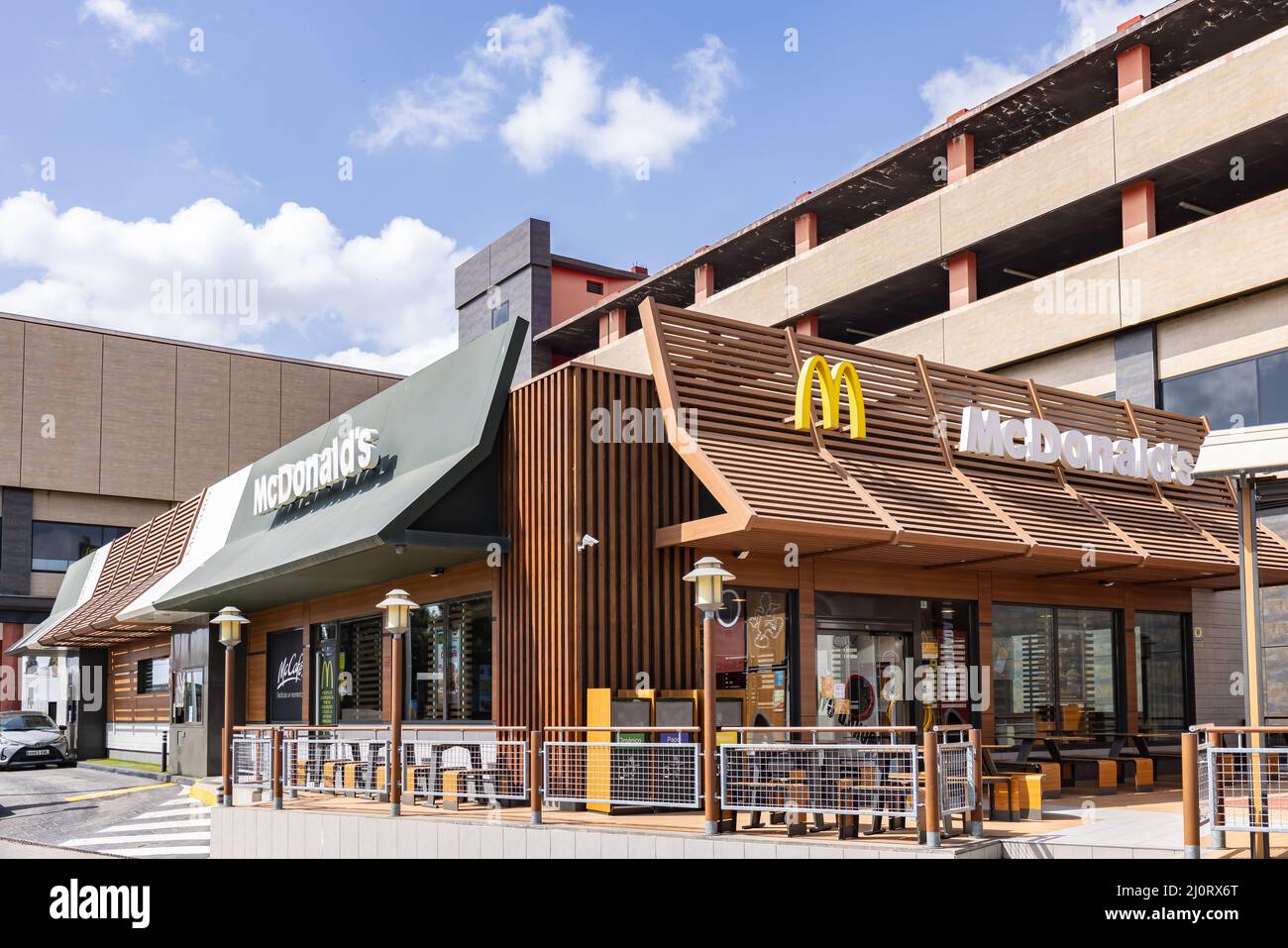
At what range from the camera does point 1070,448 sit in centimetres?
1831

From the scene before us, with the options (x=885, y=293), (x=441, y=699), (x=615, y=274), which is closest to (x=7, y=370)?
(x=615, y=274)

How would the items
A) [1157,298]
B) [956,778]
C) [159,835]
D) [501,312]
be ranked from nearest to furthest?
[956,778] < [159,835] < [1157,298] < [501,312]

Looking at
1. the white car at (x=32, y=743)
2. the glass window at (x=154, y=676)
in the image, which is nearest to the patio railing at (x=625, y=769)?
the glass window at (x=154, y=676)

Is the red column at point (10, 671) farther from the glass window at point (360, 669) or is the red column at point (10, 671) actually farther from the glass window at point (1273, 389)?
the glass window at point (1273, 389)

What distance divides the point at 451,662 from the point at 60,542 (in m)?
36.0

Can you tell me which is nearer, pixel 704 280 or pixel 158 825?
pixel 158 825

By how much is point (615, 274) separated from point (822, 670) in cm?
3812

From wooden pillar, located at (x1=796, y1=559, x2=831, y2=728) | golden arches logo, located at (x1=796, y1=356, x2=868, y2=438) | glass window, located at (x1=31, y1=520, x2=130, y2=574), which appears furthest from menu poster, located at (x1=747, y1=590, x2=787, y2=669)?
glass window, located at (x1=31, y1=520, x2=130, y2=574)

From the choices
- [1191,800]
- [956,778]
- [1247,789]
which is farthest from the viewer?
[956,778]

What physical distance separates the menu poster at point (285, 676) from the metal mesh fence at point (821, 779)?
12617 mm

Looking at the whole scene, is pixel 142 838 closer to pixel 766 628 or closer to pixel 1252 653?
pixel 766 628

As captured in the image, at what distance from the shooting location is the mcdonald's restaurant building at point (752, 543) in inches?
574

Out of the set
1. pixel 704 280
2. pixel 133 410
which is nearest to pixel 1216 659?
pixel 704 280

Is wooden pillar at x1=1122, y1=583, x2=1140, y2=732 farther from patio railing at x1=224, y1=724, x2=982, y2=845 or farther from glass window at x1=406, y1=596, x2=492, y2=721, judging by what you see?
glass window at x1=406, y1=596, x2=492, y2=721
